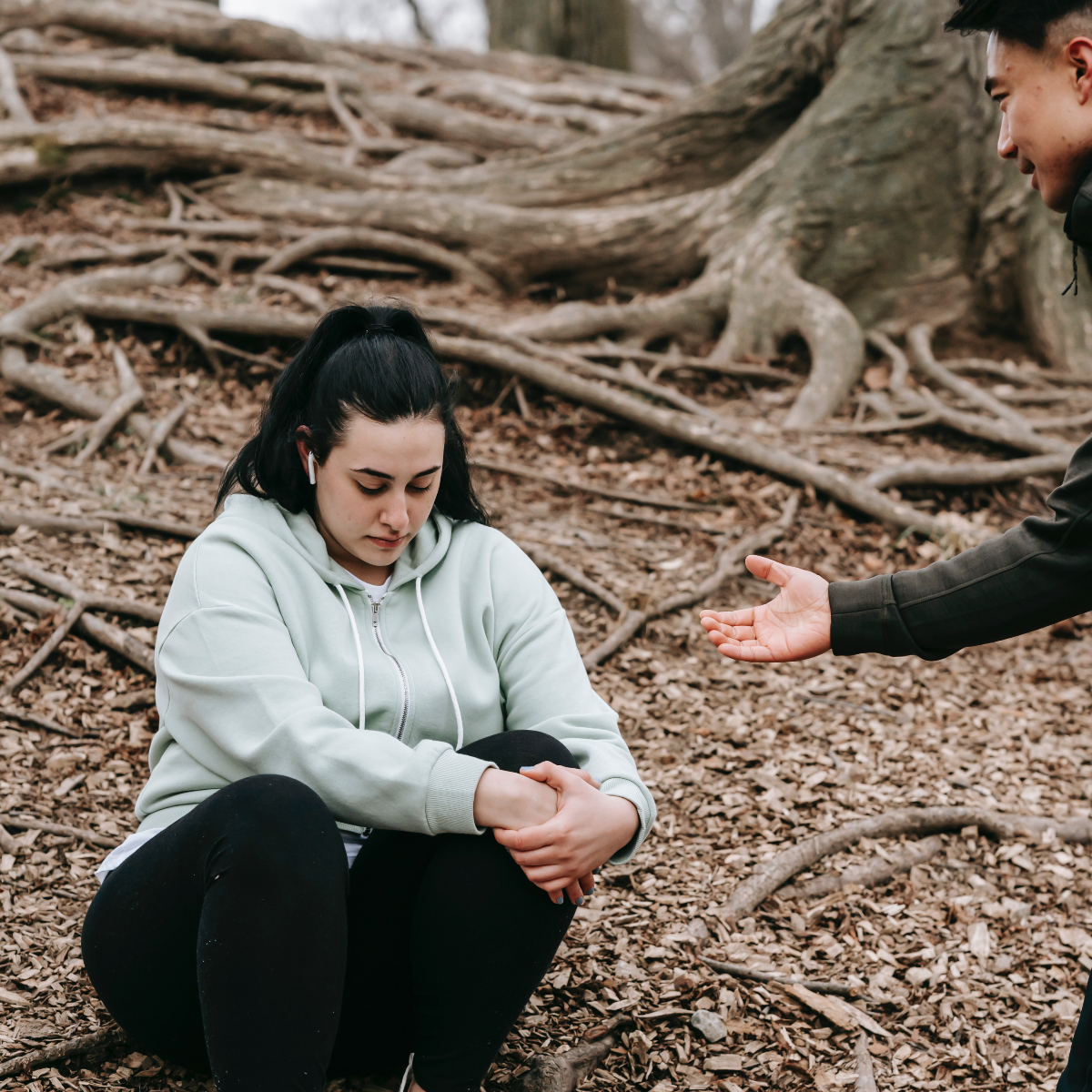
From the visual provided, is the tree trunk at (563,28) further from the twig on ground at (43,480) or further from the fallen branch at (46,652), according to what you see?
the fallen branch at (46,652)

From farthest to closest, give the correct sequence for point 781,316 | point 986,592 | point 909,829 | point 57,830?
point 781,316, point 909,829, point 57,830, point 986,592

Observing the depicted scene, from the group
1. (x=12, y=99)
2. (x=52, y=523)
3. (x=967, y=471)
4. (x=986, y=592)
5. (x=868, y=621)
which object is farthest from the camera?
(x=12, y=99)

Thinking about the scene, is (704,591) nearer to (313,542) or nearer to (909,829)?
(909,829)

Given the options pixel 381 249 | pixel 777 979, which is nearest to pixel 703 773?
pixel 777 979

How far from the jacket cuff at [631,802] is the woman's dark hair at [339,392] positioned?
0.77 meters

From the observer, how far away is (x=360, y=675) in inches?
80.3

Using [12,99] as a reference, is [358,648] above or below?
below

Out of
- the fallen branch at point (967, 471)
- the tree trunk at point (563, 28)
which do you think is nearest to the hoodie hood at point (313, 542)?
the fallen branch at point (967, 471)

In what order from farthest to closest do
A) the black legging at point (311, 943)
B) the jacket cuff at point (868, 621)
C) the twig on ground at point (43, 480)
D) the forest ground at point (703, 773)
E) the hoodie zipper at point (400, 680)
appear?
the twig on ground at point (43, 480) < the forest ground at point (703, 773) < the hoodie zipper at point (400, 680) < the jacket cuff at point (868, 621) < the black legging at point (311, 943)

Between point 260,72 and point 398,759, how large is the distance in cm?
784

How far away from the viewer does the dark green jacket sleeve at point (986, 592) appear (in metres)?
1.57

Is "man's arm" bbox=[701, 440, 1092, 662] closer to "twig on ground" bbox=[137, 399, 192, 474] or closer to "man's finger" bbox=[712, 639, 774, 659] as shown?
"man's finger" bbox=[712, 639, 774, 659]

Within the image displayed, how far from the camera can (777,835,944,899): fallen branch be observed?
275 centimetres

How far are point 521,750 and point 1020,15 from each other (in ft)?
4.74
